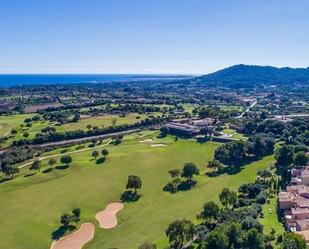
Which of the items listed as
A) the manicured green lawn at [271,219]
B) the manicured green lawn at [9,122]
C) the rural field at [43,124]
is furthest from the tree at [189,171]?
the manicured green lawn at [9,122]

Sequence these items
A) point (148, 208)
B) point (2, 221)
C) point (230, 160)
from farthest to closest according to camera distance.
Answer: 1. point (230, 160)
2. point (148, 208)
3. point (2, 221)

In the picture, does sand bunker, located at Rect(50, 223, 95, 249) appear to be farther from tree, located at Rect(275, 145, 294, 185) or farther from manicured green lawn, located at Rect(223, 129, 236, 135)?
manicured green lawn, located at Rect(223, 129, 236, 135)

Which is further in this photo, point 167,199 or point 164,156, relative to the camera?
point 164,156

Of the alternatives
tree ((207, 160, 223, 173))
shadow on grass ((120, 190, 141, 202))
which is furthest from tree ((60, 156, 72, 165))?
tree ((207, 160, 223, 173))

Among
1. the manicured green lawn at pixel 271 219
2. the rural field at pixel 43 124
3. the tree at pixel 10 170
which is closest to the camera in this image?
the manicured green lawn at pixel 271 219

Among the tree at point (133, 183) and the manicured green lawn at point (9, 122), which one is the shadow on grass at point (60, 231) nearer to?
the tree at point (133, 183)

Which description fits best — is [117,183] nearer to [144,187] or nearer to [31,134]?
[144,187]

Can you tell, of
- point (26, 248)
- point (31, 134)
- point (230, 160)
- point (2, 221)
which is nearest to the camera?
point (26, 248)

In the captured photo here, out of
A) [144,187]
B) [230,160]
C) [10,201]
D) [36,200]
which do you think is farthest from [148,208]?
[230,160]
